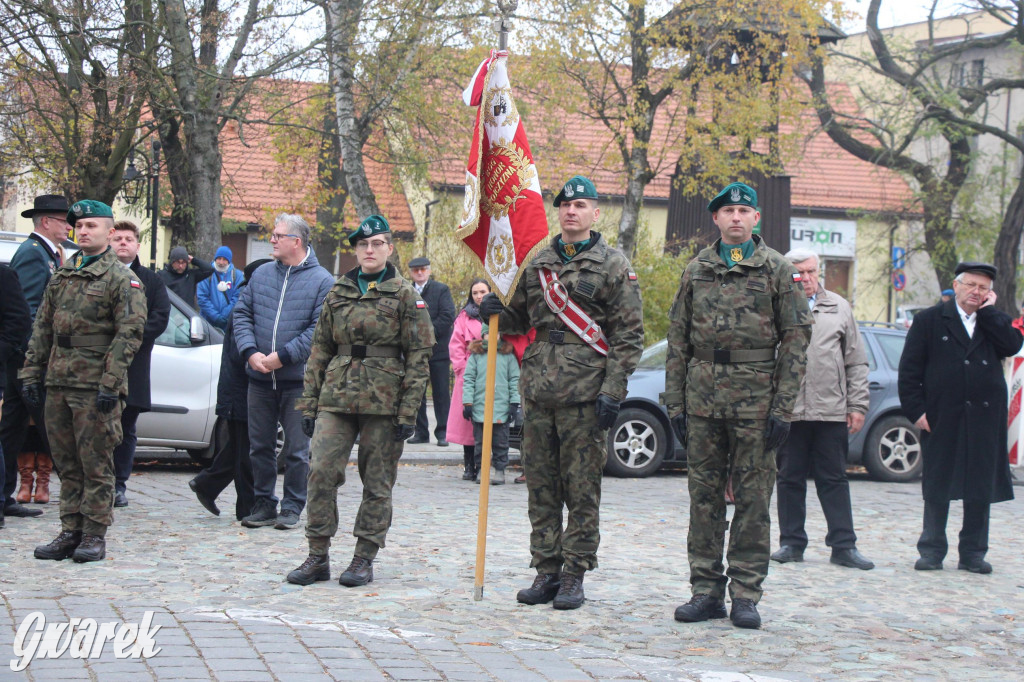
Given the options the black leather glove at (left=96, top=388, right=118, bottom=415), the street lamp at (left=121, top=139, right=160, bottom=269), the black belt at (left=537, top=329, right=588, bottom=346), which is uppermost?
the street lamp at (left=121, top=139, right=160, bottom=269)

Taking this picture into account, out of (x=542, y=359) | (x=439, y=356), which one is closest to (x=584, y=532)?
(x=542, y=359)

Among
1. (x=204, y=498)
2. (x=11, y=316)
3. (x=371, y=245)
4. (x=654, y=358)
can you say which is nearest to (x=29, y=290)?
(x=11, y=316)

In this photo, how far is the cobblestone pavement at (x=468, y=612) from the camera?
192 inches

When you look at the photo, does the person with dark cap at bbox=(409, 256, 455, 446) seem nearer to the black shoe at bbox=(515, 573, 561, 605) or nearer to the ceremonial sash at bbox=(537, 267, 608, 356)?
the black shoe at bbox=(515, 573, 561, 605)

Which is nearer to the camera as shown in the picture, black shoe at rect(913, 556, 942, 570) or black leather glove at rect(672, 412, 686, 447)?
black leather glove at rect(672, 412, 686, 447)

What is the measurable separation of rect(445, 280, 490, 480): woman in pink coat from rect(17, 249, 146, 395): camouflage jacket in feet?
16.0

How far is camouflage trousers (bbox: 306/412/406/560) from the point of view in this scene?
645cm

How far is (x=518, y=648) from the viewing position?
520cm

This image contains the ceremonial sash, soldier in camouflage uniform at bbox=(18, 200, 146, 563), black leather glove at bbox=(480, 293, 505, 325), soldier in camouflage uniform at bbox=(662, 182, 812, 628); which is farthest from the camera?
soldier in camouflage uniform at bbox=(18, 200, 146, 563)

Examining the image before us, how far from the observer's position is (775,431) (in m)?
5.82

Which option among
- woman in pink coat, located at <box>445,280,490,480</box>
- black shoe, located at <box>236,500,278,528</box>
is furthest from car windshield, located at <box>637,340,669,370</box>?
black shoe, located at <box>236,500,278,528</box>

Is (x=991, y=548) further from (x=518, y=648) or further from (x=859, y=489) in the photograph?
(x=518, y=648)

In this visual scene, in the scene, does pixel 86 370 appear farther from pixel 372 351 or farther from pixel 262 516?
pixel 262 516

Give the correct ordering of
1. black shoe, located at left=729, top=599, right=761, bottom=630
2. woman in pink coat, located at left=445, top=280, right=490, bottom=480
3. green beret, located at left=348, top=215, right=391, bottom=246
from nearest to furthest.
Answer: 1. black shoe, located at left=729, top=599, right=761, bottom=630
2. green beret, located at left=348, top=215, right=391, bottom=246
3. woman in pink coat, located at left=445, top=280, right=490, bottom=480
